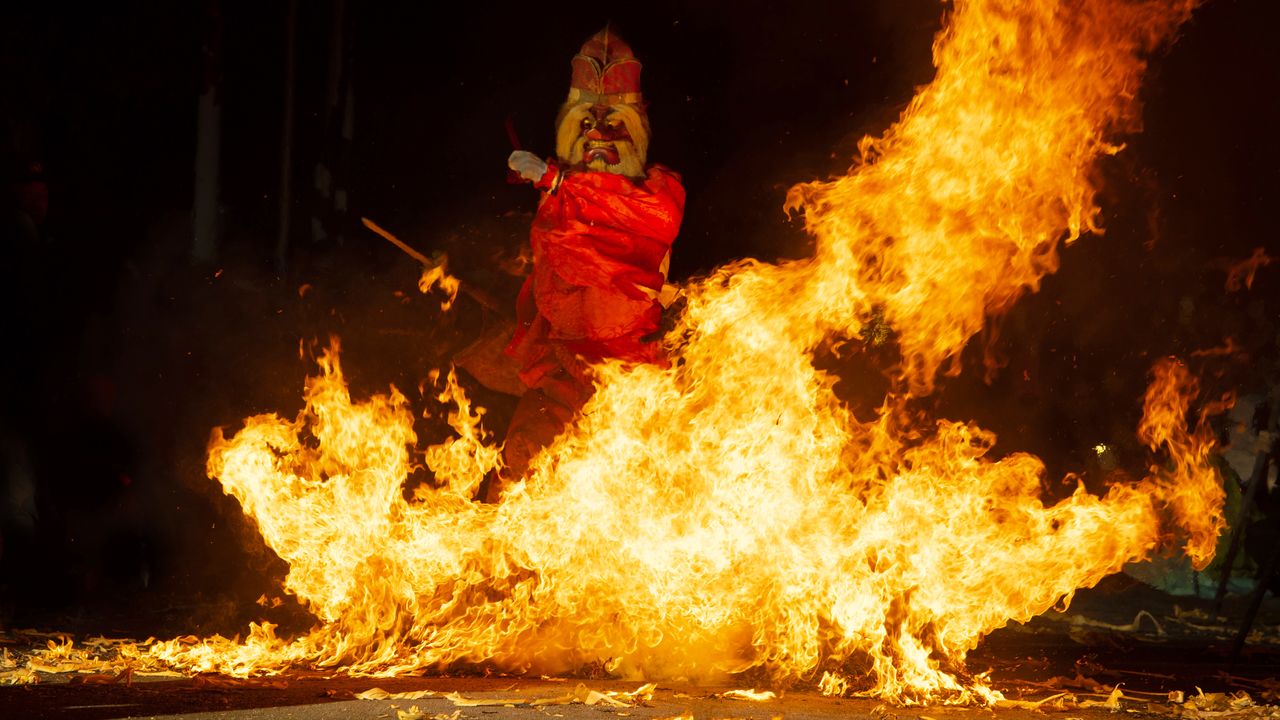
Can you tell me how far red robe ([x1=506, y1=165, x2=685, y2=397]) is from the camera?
23.9 feet

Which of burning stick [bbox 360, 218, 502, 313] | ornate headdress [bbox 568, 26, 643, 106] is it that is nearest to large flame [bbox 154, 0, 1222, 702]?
burning stick [bbox 360, 218, 502, 313]

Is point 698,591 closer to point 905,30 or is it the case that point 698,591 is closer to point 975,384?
point 975,384

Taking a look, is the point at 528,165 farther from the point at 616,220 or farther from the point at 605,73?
the point at 605,73

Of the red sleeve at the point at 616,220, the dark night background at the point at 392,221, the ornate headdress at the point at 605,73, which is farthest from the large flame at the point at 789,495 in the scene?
the dark night background at the point at 392,221

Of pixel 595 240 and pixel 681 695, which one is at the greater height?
pixel 595 240

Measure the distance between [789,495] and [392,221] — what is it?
4285 mm

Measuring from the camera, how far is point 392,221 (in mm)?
9312

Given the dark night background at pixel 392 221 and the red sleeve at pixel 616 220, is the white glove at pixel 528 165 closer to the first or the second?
the red sleeve at pixel 616 220

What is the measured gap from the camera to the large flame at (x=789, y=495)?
623cm

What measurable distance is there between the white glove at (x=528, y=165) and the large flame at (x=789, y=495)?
1158 millimetres

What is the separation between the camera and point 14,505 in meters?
8.45

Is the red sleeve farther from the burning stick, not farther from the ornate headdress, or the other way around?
the burning stick

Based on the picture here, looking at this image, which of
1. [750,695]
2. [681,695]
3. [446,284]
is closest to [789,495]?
[750,695]

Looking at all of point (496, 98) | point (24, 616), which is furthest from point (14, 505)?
point (496, 98)
